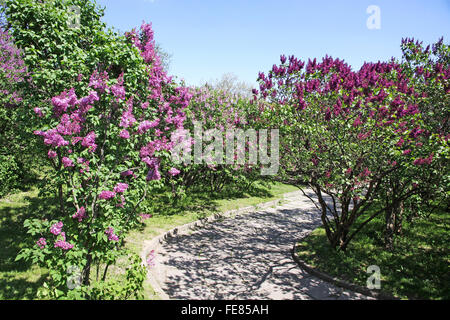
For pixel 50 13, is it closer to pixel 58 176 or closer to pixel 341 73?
pixel 58 176

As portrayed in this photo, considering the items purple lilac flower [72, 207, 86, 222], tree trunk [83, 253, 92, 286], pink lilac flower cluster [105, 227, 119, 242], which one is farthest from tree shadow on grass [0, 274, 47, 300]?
pink lilac flower cluster [105, 227, 119, 242]

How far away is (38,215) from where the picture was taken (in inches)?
263

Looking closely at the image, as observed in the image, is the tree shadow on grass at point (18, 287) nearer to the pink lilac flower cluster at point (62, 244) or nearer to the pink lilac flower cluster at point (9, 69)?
the pink lilac flower cluster at point (62, 244)

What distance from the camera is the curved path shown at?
493 centimetres

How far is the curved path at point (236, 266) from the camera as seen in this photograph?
4.93m

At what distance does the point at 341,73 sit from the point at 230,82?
2182 inches

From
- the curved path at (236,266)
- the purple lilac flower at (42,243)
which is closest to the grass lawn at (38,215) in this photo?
the purple lilac flower at (42,243)

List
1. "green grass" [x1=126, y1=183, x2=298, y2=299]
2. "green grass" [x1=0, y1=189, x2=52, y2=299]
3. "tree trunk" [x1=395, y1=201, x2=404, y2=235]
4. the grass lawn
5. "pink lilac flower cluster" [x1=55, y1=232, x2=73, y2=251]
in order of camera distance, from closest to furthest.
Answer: "pink lilac flower cluster" [x1=55, y1=232, x2=73, y2=251] < "green grass" [x1=0, y1=189, x2=52, y2=299] < the grass lawn < "green grass" [x1=126, y1=183, x2=298, y2=299] < "tree trunk" [x1=395, y1=201, x2=404, y2=235]

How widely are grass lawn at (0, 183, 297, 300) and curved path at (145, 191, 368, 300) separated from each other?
0.66 m

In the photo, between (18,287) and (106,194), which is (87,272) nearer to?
(18,287)

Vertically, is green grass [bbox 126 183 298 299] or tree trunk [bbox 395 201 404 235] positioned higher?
tree trunk [bbox 395 201 404 235]

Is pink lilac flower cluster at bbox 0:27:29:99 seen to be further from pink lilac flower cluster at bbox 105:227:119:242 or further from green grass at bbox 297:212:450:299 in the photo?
green grass at bbox 297:212:450:299

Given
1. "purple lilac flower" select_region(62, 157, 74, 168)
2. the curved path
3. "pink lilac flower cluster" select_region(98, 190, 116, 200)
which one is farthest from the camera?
the curved path
